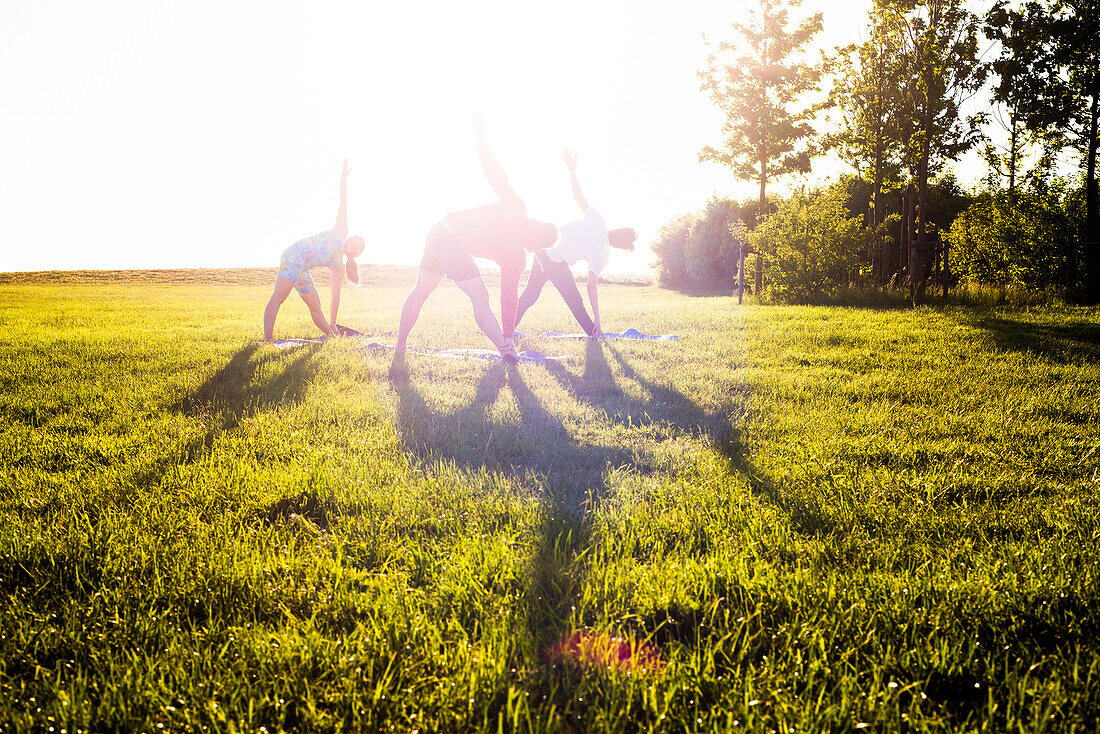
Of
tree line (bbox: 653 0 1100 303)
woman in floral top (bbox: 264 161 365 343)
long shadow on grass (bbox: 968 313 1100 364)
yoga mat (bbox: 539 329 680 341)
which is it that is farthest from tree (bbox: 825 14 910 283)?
woman in floral top (bbox: 264 161 365 343)

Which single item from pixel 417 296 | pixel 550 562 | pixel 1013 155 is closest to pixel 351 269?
pixel 417 296

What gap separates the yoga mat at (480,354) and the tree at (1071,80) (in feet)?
51.7

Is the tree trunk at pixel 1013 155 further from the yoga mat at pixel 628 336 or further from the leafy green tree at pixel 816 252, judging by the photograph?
the yoga mat at pixel 628 336

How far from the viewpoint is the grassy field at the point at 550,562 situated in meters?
1.67

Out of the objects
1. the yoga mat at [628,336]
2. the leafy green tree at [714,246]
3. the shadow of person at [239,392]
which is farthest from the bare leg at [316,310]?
the leafy green tree at [714,246]

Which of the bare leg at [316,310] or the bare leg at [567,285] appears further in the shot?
the bare leg at [316,310]

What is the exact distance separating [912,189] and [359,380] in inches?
917

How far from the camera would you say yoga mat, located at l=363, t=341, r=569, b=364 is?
7230 mm

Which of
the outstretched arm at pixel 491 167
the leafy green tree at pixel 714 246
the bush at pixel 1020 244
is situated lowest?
the outstretched arm at pixel 491 167

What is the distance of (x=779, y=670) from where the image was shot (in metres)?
1.78

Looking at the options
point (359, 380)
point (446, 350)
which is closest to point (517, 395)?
point (359, 380)

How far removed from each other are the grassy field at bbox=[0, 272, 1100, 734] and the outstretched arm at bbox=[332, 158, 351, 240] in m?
4.82

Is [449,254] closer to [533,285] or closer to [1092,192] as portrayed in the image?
[533,285]

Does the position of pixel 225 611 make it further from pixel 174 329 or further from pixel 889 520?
pixel 174 329
